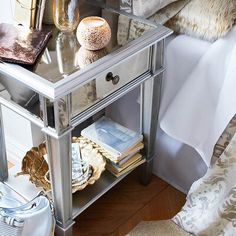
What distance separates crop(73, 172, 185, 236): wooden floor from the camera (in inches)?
63.6

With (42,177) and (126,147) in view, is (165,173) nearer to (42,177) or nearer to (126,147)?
(126,147)

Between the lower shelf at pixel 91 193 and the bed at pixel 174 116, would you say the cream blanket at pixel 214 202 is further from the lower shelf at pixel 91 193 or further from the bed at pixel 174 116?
the lower shelf at pixel 91 193

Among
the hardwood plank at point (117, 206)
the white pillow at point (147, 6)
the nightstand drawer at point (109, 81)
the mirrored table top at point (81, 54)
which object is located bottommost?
the hardwood plank at point (117, 206)

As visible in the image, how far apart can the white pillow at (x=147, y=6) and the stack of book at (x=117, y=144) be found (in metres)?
0.37

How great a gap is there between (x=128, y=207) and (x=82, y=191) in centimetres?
20

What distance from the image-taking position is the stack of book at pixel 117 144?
1575 mm

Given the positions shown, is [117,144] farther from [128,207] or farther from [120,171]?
[128,207]

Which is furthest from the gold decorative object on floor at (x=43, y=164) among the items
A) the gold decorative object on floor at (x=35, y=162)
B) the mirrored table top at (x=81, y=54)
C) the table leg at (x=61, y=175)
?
the mirrored table top at (x=81, y=54)

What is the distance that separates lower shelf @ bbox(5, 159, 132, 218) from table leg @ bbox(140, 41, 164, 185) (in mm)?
140

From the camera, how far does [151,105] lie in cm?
157

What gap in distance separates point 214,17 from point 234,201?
53cm

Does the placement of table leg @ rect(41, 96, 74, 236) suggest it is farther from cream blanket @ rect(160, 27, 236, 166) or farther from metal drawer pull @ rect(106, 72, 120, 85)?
cream blanket @ rect(160, 27, 236, 166)

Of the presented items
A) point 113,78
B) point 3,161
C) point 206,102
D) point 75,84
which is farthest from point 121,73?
point 3,161

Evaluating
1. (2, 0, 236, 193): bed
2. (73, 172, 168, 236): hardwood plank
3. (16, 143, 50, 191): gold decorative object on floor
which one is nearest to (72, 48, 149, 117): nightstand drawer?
(2, 0, 236, 193): bed
